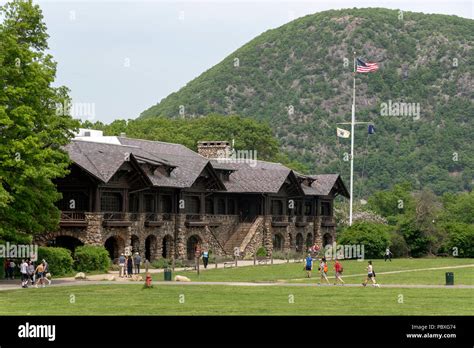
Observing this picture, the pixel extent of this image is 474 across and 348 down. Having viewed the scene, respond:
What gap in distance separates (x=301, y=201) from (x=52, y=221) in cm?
4579

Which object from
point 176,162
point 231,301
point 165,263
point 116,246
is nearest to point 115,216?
point 116,246

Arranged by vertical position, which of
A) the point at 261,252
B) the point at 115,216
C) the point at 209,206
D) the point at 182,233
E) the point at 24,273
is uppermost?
the point at 209,206

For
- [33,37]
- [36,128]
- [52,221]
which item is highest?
[33,37]

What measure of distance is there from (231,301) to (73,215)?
32284 mm

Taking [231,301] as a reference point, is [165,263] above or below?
above

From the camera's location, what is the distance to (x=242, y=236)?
9231cm

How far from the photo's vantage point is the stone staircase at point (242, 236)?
3561 inches

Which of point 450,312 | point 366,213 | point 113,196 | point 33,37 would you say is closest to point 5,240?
point 33,37

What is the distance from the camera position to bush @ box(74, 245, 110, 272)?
66.6m

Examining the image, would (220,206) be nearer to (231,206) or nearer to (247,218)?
(231,206)

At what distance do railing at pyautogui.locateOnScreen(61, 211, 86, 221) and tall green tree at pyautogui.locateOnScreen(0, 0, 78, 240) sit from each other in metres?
12.6

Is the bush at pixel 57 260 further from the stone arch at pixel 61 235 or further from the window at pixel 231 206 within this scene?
the window at pixel 231 206

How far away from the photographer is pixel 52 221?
197 ft
